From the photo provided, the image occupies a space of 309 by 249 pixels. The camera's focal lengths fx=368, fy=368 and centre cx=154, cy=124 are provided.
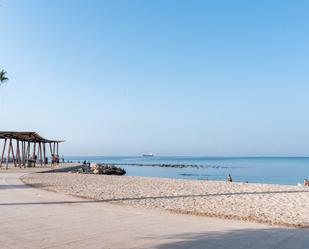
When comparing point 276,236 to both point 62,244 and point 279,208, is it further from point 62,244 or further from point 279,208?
point 279,208

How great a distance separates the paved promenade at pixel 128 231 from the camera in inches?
257

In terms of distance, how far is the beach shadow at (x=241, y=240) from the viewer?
6.40 metres

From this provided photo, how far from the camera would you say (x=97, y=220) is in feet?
29.5

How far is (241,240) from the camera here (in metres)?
6.86

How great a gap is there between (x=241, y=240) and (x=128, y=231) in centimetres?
228

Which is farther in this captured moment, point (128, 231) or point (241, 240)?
point (128, 231)

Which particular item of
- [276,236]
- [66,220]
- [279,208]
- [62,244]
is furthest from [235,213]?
[62,244]

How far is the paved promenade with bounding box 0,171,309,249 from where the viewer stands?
654cm

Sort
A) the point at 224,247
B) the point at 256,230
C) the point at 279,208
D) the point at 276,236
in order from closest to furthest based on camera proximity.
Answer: the point at 224,247 → the point at 276,236 → the point at 256,230 → the point at 279,208

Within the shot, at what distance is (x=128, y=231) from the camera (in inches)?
299

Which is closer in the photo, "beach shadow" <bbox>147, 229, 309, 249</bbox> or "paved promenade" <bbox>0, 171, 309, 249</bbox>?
"beach shadow" <bbox>147, 229, 309, 249</bbox>

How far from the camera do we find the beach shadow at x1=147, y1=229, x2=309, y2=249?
6.40m

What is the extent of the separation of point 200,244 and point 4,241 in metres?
3.53

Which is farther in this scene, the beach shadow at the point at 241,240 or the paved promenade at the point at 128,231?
Result: the paved promenade at the point at 128,231
